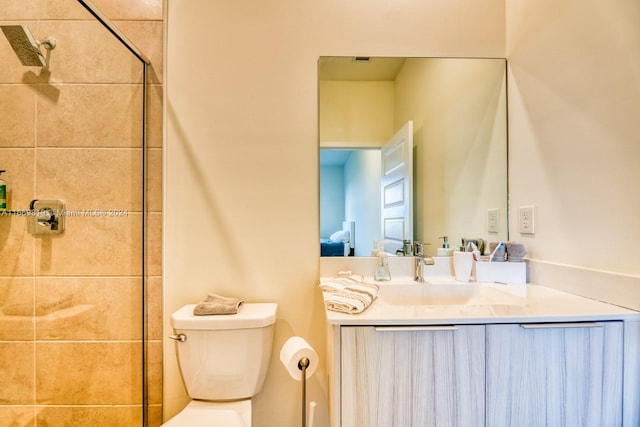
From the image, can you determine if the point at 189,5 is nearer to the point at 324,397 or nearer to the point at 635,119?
the point at 635,119

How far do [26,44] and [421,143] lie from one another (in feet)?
5.30

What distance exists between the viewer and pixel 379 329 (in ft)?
2.83

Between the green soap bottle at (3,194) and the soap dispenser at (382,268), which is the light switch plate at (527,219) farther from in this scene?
the green soap bottle at (3,194)

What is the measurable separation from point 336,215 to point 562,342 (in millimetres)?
863

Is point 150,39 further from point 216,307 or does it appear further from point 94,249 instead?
point 216,307

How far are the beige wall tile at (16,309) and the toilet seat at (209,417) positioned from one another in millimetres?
695

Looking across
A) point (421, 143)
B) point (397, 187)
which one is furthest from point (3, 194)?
point (421, 143)

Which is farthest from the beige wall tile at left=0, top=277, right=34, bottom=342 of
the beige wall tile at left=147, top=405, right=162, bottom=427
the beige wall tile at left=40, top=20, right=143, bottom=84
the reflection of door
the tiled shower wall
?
the reflection of door

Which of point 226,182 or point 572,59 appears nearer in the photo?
point 572,59

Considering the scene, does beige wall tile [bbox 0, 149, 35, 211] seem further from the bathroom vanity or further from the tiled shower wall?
the bathroom vanity

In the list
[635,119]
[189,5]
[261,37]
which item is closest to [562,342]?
[635,119]

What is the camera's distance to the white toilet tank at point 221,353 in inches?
45.9

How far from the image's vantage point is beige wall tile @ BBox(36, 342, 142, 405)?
126 cm

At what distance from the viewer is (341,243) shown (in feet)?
4.58
